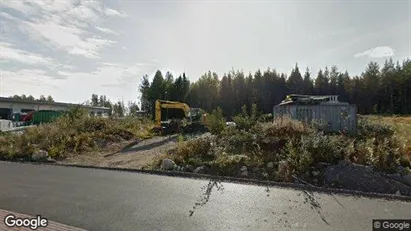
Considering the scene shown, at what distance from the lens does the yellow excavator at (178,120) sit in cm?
2261

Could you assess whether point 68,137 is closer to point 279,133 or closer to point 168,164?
point 168,164

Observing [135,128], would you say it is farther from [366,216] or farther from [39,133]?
[366,216]

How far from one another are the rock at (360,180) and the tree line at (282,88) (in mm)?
48719

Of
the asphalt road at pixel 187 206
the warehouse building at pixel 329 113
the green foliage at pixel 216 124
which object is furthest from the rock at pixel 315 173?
the warehouse building at pixel 329 113

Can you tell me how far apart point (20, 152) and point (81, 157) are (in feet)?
10.3

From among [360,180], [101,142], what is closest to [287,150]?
[360,180]

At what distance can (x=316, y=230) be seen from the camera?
4.64m

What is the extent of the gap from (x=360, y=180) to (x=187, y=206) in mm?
4369

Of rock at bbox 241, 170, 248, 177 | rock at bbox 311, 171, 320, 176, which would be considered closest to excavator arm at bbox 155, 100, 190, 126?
rock at bbox 241, 170, 248, 177

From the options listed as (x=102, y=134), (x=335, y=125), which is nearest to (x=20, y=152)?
(x=102, y=134)

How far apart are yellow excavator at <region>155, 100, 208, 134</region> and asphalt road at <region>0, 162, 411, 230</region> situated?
42.8 feet

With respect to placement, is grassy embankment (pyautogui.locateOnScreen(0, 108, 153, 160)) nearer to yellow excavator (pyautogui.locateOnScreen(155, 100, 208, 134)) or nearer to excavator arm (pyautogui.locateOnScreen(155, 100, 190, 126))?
yellow excavator (pyautogui.locateOnScreen(155, 100, 208, 134))

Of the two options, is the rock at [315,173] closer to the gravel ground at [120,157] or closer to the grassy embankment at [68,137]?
the gravel ground at [120,157]

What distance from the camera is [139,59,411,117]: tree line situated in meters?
55.7
